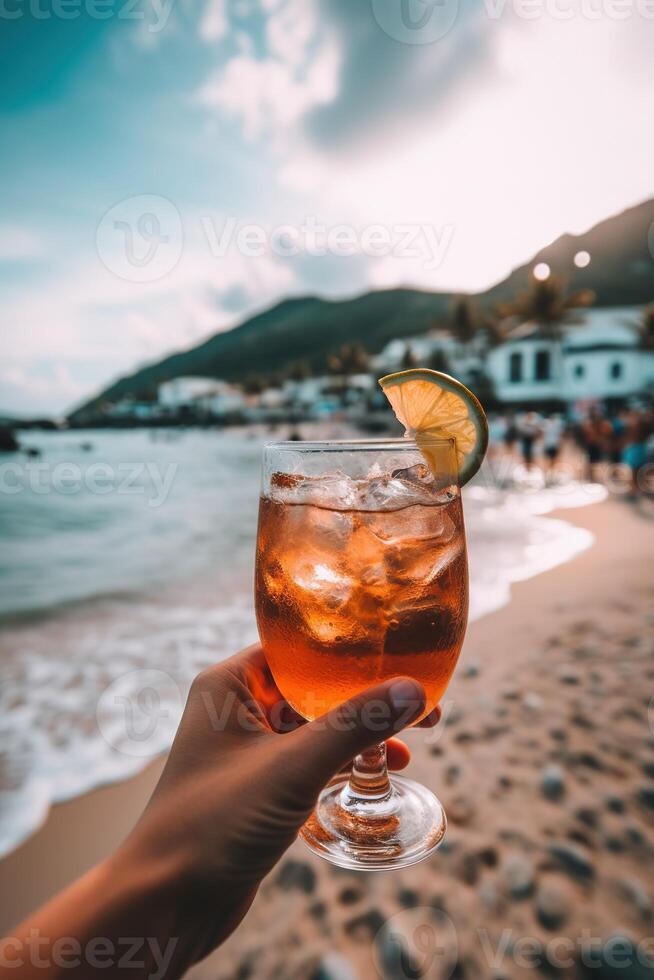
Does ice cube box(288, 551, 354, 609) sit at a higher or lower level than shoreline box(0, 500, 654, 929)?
higher

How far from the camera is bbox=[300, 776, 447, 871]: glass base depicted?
1.53 metres

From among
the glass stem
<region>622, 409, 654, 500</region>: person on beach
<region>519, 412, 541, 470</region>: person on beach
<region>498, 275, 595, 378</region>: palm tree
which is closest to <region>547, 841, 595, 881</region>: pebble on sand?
the glass stem

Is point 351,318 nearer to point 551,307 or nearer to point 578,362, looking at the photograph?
point 551,307

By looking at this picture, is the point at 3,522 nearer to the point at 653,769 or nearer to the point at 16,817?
the point at 16,817

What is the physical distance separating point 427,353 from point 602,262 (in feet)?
200

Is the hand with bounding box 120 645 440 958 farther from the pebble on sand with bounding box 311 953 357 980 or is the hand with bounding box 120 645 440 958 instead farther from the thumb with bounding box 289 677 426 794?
the pebble on sand with bounding box 311 953 357 980

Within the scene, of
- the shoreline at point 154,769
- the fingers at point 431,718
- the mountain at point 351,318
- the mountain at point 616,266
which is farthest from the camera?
the mountain at point 351,318

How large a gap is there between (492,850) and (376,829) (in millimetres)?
1120

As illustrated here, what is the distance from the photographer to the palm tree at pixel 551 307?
1759 inches

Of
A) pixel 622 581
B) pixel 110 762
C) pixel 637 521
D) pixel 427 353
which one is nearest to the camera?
pixel 110 762

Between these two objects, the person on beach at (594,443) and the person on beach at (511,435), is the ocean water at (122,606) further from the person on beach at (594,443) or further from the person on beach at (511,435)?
the person on beach at (511,435)

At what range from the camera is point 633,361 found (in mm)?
45219

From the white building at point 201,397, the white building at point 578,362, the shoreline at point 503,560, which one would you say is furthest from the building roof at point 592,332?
the shoreline at point 503,560

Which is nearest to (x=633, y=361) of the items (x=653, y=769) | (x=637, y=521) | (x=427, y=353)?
(x=427, y=353)
